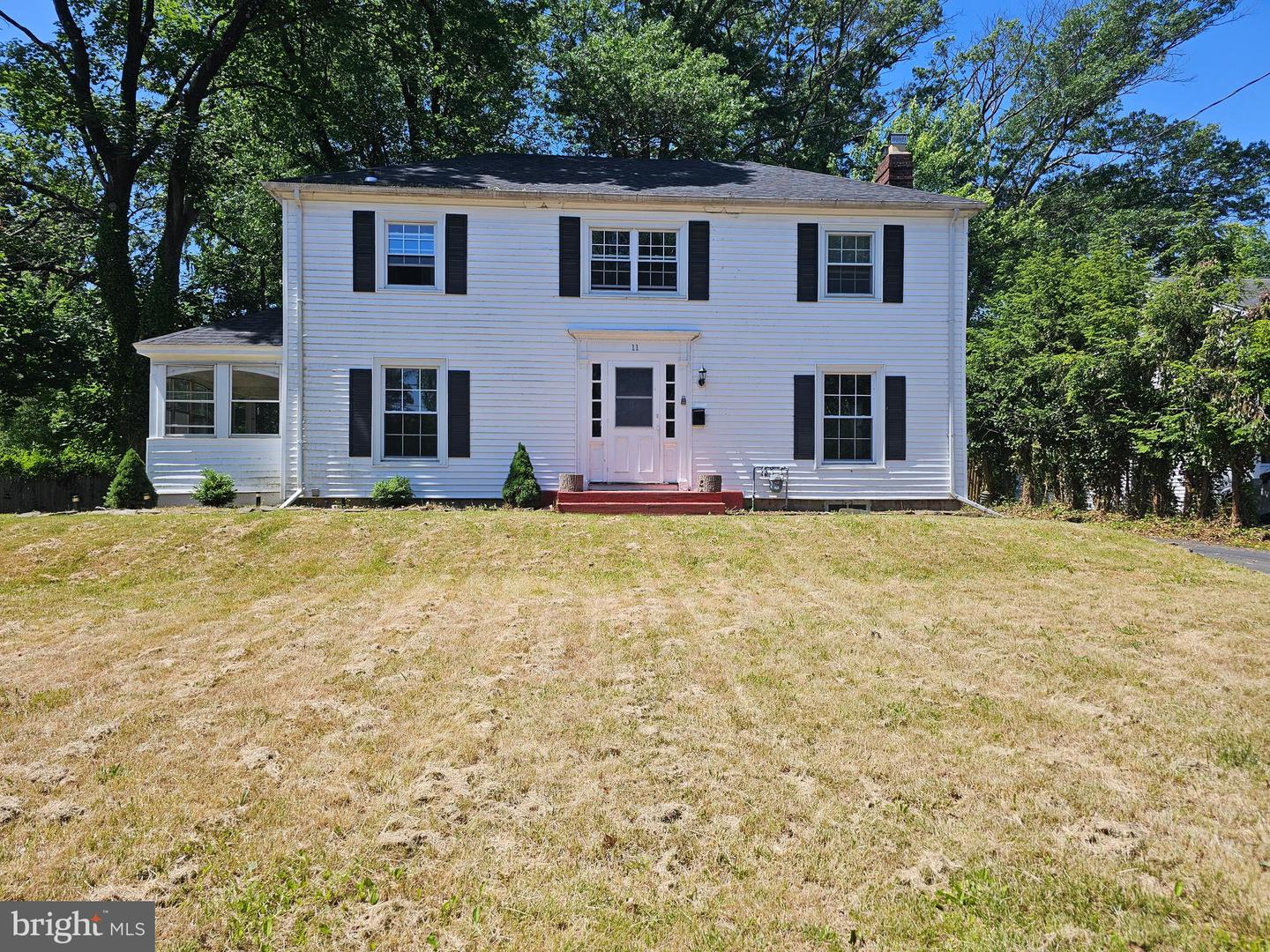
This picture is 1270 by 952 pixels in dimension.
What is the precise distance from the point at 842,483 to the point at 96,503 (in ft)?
56.4

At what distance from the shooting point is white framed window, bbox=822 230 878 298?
1323 centimetres

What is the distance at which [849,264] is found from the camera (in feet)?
43.6

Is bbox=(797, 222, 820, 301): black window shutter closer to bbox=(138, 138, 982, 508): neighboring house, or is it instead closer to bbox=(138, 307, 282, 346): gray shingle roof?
bbox=(138, 138, 982, 508): neighboring house

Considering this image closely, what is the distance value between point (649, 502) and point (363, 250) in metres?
6.90

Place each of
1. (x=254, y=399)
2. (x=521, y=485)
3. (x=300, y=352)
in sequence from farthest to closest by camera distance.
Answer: (x=254, y=399), (x=300, y=352), (x=521, y=485)

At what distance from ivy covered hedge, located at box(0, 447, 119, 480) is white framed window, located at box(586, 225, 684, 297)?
12.7m

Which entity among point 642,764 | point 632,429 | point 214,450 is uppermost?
point 632,429

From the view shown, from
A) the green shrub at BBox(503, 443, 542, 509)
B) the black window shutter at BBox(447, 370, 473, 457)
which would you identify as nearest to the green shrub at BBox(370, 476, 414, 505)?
the black window shutter at BBox(447, 370, 473, 457)

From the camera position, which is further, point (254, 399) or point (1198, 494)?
point (254, 399)

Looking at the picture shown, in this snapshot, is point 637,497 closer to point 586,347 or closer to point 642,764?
point 586,347

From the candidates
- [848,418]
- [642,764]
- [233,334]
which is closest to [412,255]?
[233,334]

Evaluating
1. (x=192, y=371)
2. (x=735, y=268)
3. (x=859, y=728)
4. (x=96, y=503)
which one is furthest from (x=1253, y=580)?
(x=96, y=503)

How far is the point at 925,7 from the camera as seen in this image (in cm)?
2600

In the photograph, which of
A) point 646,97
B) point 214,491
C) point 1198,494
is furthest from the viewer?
point 646,97
